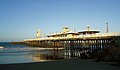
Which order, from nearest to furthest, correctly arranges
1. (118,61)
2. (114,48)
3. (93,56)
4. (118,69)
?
1. (118,69)
2. (118,61)
3. (114,48)
4. (93,56)

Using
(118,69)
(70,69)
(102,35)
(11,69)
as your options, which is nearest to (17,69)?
(11,69)

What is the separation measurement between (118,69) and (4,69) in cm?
811

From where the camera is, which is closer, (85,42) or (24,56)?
(24,56)

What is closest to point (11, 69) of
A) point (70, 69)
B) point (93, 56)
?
point (70, 69)

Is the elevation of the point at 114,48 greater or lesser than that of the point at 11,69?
greater

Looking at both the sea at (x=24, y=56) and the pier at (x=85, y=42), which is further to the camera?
the pier at (x=85, y=42)

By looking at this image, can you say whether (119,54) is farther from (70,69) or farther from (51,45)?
(51,45)

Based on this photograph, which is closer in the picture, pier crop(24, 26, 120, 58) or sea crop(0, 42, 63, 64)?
sea crop(0, 42, 63, 64)

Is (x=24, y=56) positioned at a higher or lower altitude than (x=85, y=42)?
lower

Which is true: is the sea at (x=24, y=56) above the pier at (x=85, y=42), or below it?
below

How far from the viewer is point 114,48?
20.2m

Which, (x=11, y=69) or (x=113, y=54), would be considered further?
(x=113, y=54)

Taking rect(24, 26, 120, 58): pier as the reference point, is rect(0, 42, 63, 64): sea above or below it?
below

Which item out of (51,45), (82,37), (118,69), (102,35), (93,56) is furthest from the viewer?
(51,45)
